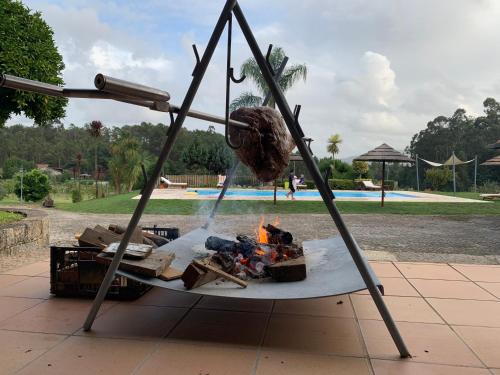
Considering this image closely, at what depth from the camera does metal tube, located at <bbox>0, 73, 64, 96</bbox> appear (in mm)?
1867

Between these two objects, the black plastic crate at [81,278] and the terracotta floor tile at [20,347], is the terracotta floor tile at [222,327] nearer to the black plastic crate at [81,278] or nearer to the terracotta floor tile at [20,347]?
the black plastic crate at [81,278]

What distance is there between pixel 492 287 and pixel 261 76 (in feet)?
50.7

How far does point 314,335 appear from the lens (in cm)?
276

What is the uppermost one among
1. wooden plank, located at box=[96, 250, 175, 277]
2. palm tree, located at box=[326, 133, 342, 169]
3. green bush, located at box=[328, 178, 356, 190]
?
palm tree, located at box=[326, 133, 342, 169]

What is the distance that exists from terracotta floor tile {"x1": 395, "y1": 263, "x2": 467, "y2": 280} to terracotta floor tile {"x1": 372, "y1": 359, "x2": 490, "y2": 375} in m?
2.08

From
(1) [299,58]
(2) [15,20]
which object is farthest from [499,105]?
(2) [15,20]

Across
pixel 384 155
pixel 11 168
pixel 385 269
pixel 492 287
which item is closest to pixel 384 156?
pixel 384 155

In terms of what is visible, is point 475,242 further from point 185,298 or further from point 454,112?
point 454,112

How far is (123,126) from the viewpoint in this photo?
36781mm

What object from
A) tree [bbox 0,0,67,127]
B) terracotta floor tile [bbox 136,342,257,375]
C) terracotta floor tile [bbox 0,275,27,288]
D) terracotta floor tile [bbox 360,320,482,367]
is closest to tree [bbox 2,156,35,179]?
tree [bbox 0,0,67,127]

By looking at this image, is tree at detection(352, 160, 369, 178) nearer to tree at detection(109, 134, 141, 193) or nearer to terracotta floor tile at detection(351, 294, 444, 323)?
tree at detection(109, 134, 141, 193)

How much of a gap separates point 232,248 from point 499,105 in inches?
1514

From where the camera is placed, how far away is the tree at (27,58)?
180 inches

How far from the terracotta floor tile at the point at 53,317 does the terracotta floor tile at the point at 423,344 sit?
6.41 feet
